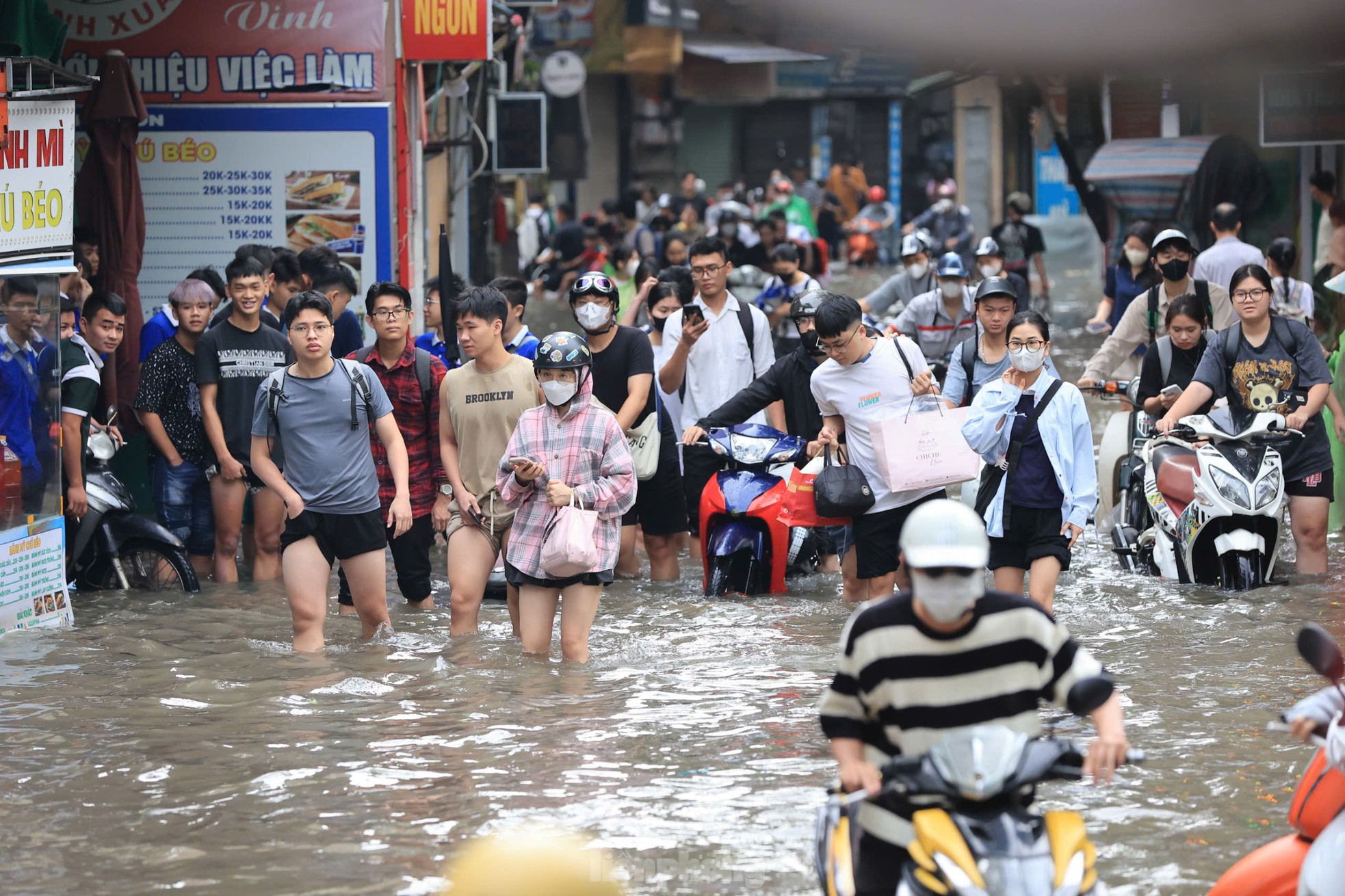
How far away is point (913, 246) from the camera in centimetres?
1445

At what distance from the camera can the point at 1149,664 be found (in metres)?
8.22

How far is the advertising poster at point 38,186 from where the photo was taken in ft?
28.5

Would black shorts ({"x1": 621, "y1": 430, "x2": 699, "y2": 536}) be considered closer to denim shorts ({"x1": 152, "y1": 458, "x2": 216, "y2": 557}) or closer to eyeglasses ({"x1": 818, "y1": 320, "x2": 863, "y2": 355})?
eyeglasses ({"x1": 818, "y1": 320, "x2": 863, "y2": 355})

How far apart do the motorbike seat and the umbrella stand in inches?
239

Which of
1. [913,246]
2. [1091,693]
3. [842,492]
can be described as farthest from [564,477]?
[913,246]

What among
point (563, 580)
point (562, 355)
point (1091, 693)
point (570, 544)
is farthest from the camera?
point (563, 580)

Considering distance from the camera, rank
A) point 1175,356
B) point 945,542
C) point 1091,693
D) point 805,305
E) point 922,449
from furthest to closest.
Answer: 1. point 1175,356
2. point 805,305
3. point 922,449
4. point 1091,693
5. point 945,542

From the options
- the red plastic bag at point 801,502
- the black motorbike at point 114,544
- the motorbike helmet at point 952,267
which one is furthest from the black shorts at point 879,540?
the black motorbike at point 114,544

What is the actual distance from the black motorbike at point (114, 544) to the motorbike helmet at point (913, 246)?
6.44 m

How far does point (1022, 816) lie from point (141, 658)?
5631 mm

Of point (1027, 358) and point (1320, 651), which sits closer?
point (1320, 651)

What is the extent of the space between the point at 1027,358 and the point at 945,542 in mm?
4092

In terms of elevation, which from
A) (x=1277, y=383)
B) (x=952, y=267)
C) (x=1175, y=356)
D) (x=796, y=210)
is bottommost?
(x=1277, y=383)

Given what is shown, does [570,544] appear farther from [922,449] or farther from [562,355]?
[922,449]
